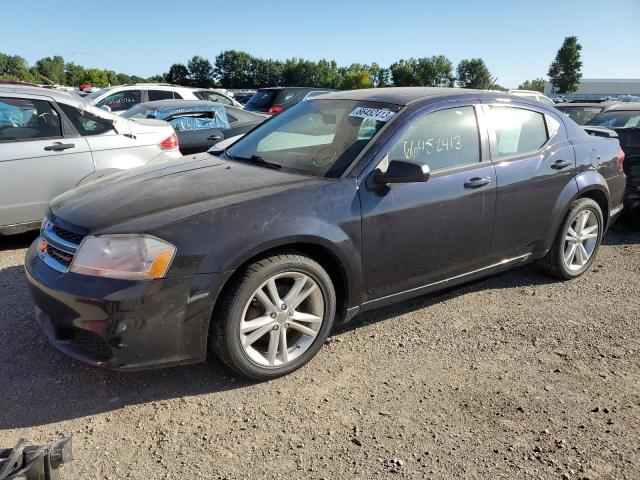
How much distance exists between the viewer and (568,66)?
81562 mm

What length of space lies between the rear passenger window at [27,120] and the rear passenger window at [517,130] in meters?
4.05

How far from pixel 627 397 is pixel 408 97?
2257 mm

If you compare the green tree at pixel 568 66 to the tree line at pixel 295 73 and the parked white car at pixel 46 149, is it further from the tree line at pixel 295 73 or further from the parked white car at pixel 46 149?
the parked white car at pixel 46 149

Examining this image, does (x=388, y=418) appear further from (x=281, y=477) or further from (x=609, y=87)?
(x=609, y=87)

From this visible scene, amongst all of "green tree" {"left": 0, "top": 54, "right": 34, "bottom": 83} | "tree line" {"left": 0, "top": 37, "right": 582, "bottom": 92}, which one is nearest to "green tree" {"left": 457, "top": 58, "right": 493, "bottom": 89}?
"tree line" {"left": 0, "top": 37, "right": 582, "bottom": 92}

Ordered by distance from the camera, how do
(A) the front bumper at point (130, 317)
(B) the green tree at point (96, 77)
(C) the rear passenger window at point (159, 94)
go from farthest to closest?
1. (B) the green tree at point (96, 77)
2. (C) the rear passenger window at point (159, 94)
3. (A) the front bumper at point (130, 317)

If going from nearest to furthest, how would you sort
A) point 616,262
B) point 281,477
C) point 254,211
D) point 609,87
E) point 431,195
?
point 281,477, point 254,211, point 431,195, point 616,262, point 609,87

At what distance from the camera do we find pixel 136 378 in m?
3.09

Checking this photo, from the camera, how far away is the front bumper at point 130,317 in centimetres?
262

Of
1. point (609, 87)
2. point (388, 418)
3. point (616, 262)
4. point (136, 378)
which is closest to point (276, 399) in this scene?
point (388, 418)

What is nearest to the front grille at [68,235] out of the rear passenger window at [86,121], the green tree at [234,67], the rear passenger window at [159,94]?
the rear passenger window at [86,121]

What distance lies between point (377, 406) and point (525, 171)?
218cm

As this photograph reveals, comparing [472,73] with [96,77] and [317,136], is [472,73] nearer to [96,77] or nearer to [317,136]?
[96,77]

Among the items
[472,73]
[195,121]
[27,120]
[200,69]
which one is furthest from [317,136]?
[200,69]
